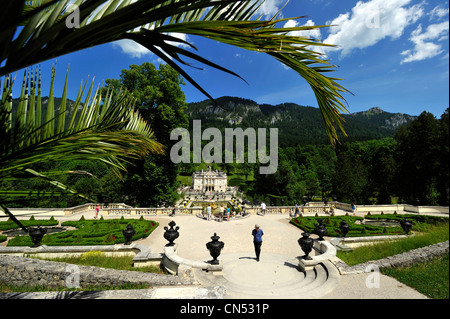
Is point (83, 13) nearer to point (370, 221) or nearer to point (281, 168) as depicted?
point (370, 221)

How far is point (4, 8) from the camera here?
78cm

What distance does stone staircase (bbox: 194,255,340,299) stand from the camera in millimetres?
5855

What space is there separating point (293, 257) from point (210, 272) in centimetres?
402

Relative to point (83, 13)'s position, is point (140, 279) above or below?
below

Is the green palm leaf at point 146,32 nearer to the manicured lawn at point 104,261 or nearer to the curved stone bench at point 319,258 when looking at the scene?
the curved stone bench at point 319,258

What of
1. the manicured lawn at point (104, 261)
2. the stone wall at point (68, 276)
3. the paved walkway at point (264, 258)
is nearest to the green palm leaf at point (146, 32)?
the paved walkway at point (264, 258)

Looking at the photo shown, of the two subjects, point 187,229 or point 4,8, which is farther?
point 187,229

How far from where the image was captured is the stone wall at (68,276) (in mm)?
6059

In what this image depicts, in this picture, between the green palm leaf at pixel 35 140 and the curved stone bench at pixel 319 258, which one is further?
the curved stone bench at pixel 319 258

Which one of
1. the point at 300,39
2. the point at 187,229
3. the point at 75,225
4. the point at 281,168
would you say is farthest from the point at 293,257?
the point at 281,168

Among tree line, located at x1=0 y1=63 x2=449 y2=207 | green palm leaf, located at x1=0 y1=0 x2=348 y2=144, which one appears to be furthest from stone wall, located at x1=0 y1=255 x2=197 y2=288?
green palm leaf, located at x1=0 y1=0 x2=348 y2=144

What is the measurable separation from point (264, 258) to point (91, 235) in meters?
9.69

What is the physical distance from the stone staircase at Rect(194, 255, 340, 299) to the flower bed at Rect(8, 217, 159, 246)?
6381mm
